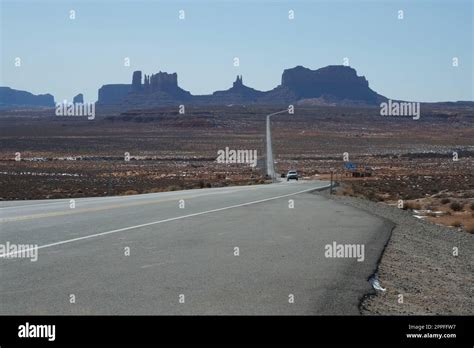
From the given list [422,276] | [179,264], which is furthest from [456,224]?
[179,264]

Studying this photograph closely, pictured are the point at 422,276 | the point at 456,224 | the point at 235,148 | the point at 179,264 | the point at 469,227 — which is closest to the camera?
the point at 179,264

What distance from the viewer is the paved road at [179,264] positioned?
812 cm

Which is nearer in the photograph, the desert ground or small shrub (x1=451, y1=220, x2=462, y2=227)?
small shrub (x1=451, y1=220, x2=462, y2=227)

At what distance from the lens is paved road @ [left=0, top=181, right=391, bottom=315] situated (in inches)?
320

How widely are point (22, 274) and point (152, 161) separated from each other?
95.1 meters

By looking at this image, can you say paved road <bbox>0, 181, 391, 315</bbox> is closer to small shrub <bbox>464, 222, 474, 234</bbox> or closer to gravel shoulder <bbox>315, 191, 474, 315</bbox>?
gravel shoulder <bbox>315, 191, 474, 315</bbox>

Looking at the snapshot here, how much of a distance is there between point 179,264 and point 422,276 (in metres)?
4.74

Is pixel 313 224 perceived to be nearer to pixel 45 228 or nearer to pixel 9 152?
pixel 45 228

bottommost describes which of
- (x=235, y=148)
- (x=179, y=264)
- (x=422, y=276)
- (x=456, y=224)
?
(x=456, y=224)

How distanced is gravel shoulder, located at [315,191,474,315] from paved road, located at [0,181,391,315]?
1.10ft

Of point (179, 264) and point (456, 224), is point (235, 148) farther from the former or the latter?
point (179, 264)

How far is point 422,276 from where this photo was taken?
12695 millimetres

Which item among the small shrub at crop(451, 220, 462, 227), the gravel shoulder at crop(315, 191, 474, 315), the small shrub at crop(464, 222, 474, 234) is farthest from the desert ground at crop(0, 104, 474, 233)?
the gravel shoulder at crop(315, 191, 474, 315)

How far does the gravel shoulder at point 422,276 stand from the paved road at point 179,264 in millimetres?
335
